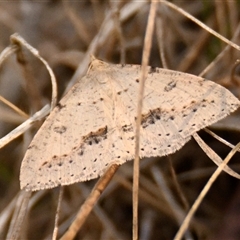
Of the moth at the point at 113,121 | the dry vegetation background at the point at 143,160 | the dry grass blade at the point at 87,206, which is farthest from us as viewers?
the dry vegetation background at the point at 143,160

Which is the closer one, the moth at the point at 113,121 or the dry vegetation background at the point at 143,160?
the moth at the point at 113,121

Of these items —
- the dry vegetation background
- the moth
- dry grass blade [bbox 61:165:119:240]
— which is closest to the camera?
dry grass blade [bbox 61:165:119:240]

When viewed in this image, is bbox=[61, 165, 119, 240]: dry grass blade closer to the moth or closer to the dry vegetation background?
the moth

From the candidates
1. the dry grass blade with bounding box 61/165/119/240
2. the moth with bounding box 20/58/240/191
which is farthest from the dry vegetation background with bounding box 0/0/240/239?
the dry grass blade with bounding box 61/165/119/240

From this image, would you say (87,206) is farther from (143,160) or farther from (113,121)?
(143,160)

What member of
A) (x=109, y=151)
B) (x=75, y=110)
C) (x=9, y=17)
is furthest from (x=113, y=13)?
(x=9, y=17)

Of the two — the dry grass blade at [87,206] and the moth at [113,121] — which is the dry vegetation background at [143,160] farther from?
the dry grass blade at [87,206]

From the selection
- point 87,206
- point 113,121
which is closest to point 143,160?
point 113,121

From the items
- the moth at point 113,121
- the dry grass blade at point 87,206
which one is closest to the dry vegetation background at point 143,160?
the moth at point 113,121

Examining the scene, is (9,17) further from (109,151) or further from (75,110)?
(109,151)
